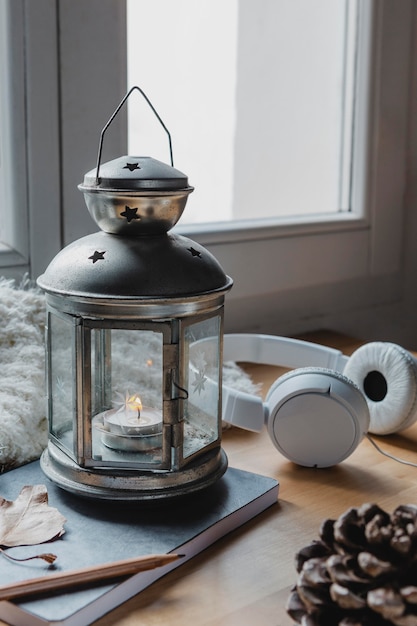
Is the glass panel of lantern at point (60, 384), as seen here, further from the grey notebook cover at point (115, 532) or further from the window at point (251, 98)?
the window at point (251, 98)

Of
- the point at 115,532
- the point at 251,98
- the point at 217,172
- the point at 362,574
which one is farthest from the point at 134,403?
the point at 251,98

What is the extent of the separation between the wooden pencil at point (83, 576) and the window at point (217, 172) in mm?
561

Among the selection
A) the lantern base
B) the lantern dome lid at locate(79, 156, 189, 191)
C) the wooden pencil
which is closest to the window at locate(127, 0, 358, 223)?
the lantern dome lid at locate(79, 156, 189, 191)

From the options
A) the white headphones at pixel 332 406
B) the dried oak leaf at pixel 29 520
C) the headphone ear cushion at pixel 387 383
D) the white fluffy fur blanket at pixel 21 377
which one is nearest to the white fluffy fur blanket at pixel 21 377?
the white fluffy fur blanket at pixel 21 377

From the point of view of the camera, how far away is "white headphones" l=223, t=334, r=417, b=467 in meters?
0.82

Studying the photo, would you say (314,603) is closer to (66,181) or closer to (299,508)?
(299,508)

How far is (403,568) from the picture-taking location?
495 millimetres

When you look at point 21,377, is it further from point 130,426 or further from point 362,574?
point 362,574

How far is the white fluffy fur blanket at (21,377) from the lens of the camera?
0.81m

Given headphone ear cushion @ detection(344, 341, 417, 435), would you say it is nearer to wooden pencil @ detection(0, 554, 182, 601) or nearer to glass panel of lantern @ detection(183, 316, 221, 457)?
glass panel of lantern @ detection(183, 316, 221, 457)

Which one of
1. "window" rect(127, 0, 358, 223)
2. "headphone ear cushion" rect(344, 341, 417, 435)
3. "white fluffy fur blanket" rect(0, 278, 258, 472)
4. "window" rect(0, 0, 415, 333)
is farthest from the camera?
"window" rect(127, 0, 358, 223)

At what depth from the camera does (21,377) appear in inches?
34.2

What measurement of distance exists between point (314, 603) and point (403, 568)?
0.20 feet

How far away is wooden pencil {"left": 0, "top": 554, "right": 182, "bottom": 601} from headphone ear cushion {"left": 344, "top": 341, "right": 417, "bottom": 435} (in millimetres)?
393
